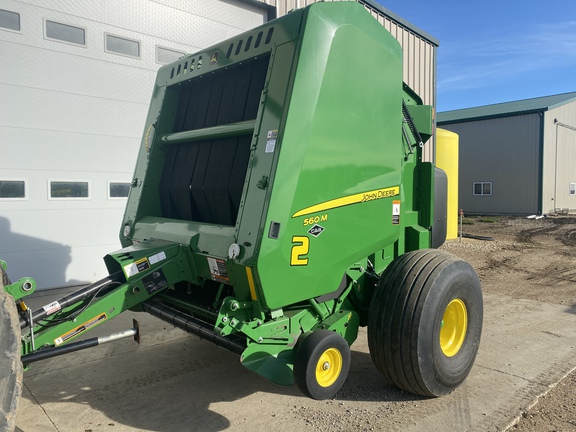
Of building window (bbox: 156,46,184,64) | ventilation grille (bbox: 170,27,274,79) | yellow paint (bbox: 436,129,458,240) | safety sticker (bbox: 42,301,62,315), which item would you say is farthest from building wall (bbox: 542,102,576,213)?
safety sticker (bbox: 42,301,62,315)

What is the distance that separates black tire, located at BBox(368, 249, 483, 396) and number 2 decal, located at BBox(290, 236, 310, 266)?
77 cm

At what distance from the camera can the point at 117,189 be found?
Answer: 700 centimetres

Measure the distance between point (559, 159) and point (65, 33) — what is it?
23.6 m

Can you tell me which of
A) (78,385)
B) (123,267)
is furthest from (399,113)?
(78,385)

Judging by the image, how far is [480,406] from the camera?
3.39 meters

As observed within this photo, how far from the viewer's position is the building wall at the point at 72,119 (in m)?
6.04

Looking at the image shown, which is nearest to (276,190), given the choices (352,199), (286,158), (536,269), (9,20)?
(286,158)

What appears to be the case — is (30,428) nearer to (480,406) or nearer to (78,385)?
(78,385)

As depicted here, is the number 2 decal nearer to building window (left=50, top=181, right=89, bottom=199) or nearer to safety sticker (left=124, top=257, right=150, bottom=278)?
safety sticker (left=124, top=257, right=150, bottom=278)

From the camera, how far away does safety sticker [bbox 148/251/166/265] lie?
324 cm

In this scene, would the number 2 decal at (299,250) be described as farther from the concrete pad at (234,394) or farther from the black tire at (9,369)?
the black tire at (9,369)

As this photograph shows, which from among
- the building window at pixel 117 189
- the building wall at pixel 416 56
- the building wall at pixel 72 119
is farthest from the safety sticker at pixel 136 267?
the building wall at pixel 416 56

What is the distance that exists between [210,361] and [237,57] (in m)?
2.59

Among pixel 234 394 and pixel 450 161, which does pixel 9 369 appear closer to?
pixel 234 394
